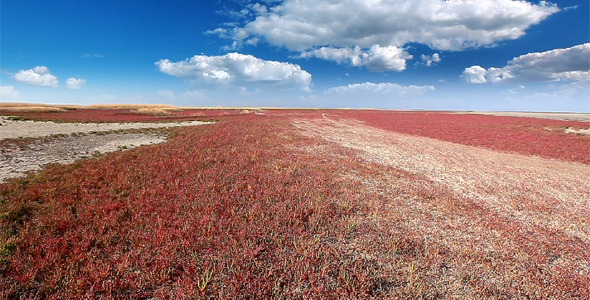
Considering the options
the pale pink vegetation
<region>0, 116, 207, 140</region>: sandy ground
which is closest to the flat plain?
the pale pink vegetation

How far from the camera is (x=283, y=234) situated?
6824 mm

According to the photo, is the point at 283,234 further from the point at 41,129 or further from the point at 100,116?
the point at 100,116

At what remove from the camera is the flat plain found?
16.1 ft

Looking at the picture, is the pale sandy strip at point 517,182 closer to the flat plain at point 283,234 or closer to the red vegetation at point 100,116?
the flat plain at point 283,234

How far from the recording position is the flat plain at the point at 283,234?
4914mm

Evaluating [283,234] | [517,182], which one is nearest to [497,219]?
[517,182]

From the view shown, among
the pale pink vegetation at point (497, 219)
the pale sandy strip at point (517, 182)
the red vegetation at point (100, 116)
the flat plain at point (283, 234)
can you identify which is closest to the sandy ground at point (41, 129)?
the red vegetation at point (100, 116)

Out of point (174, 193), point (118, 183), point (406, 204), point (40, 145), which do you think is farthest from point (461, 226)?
Answer: point (40, 145)

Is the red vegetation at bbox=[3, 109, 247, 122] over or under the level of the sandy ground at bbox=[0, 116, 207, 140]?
over

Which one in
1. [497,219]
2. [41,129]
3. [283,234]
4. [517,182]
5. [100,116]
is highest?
[100,116]

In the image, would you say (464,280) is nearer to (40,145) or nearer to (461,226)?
(461,226)

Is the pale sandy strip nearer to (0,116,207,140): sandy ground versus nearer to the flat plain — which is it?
the flat plain

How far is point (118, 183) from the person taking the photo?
10.2 m

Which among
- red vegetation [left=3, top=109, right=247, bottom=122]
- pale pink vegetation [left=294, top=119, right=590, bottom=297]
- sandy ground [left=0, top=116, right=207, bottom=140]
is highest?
red vegetation [left=3, top=109, right=247, bottom=122]
